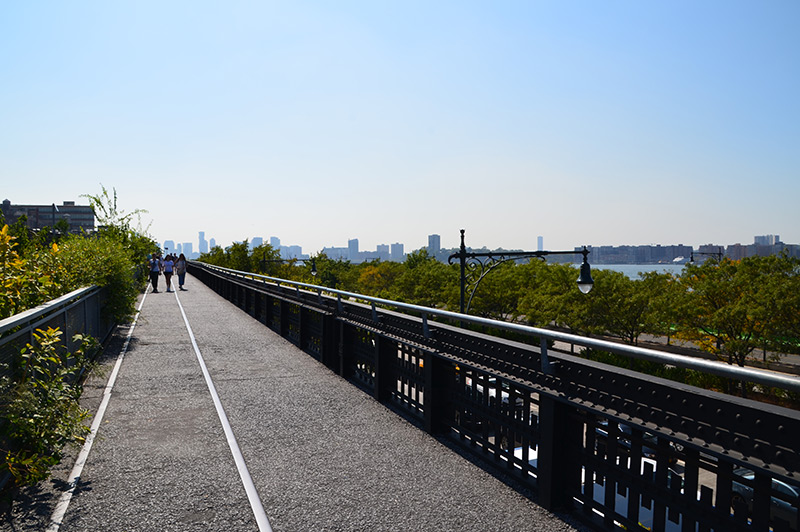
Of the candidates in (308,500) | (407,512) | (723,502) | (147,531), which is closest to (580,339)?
(723,502)

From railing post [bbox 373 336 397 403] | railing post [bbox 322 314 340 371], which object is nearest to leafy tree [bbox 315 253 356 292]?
railing post [bbox 322 314 340 371]

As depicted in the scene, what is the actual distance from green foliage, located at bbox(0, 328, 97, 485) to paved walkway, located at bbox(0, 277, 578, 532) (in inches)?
9.4

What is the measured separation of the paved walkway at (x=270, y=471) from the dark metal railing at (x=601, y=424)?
323 mm

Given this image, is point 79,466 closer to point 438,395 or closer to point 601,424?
point 438,395

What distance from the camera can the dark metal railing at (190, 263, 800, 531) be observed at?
9.26 feet

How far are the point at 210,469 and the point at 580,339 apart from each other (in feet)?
11.3

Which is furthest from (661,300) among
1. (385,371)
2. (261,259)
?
(385,371)

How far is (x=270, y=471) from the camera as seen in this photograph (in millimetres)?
4922

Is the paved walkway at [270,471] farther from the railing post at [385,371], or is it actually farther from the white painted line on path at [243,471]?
the railing post at [385,371]

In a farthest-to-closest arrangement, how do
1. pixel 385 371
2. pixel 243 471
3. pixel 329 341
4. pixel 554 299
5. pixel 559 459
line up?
pixel 554 299
pixel 329 341
pixel 385 371
pixel 243 471
pixel 559 459

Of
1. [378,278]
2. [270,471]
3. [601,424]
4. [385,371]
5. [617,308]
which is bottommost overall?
[378,278]

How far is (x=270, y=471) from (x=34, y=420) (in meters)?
1.99

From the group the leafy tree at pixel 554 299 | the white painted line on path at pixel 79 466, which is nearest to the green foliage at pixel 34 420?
the white painted line on path at pixel 79 466

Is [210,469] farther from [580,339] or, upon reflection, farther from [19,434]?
[580,339]
